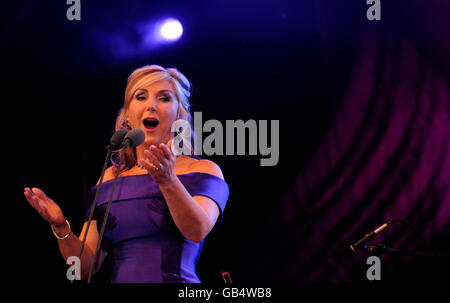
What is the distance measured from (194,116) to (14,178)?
3.88 feet

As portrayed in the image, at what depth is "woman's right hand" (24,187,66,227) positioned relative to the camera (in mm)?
1708

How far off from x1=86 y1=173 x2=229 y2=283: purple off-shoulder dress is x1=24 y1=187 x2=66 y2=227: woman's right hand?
0.77ft

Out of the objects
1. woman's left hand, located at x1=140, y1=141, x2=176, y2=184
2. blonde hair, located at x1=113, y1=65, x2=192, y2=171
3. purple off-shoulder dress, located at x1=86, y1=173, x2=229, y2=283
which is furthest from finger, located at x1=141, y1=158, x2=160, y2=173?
blonde hair, located at x1=113, y1=65, x2=192, y2=171

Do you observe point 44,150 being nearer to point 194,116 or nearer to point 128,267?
point 194,116

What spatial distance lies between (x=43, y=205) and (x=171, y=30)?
192 cm

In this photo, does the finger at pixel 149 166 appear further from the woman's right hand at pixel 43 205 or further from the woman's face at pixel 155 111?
the woman's face at pixel 155 111

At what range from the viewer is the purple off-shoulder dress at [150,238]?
5.95 ft

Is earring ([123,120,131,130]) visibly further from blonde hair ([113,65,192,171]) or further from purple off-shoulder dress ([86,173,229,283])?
purple off-shoulder dress ([86,173,229,283])

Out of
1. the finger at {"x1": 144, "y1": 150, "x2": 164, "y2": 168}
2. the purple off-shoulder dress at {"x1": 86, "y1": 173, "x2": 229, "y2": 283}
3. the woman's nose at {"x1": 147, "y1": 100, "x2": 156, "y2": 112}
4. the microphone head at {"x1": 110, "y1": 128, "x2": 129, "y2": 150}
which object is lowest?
the purple off-shoulder dress at {"x1": 86, "y1": 173, "x2": 229, "y2": 283}

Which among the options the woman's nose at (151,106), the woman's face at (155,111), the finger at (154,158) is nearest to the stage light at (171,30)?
the woman's face at (155,111)

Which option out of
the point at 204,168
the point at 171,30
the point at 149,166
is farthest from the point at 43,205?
the point at 171,30

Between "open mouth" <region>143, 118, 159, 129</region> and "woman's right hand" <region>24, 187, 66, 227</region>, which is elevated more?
"open mouth" <region>143, 118, 159, 129</region>

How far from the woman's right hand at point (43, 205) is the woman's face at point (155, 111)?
493 mm

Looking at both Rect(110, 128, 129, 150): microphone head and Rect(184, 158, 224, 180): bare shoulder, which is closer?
Rect(110, 128, 129, 150): microphone head
